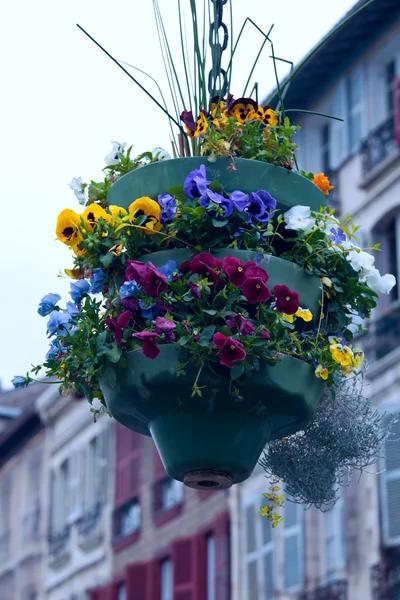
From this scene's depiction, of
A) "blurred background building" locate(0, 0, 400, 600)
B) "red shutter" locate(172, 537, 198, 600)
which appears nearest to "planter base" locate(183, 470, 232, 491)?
"blurred background building" locate(0, 0, 400, 600)

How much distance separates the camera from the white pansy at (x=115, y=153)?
3291 millimetres

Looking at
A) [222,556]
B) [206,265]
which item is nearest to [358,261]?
[206,265]

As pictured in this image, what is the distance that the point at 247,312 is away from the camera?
9.36ft

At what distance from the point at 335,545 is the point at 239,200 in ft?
40.7

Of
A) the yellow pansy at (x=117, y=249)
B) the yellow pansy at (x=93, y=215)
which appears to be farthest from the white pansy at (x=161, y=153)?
the yellow pansy at (x=117, y=249)

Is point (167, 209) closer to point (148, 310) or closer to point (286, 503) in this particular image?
point (148, 310)

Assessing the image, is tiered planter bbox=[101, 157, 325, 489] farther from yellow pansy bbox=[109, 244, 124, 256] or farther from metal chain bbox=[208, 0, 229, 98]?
metal chain bbox=[208, 0, 229, 98]

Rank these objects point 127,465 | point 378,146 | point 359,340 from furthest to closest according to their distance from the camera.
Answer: point 127,465, point 378,146, point 359,340

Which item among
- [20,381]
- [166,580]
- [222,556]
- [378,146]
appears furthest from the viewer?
[166,580]

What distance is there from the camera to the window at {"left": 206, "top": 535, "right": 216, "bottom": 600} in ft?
57.5

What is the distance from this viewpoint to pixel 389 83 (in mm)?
16594

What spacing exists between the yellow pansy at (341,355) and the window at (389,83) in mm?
13734

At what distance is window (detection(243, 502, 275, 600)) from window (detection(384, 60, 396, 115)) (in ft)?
17.6

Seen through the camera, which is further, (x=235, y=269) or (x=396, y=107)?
(x=396, y=107)
